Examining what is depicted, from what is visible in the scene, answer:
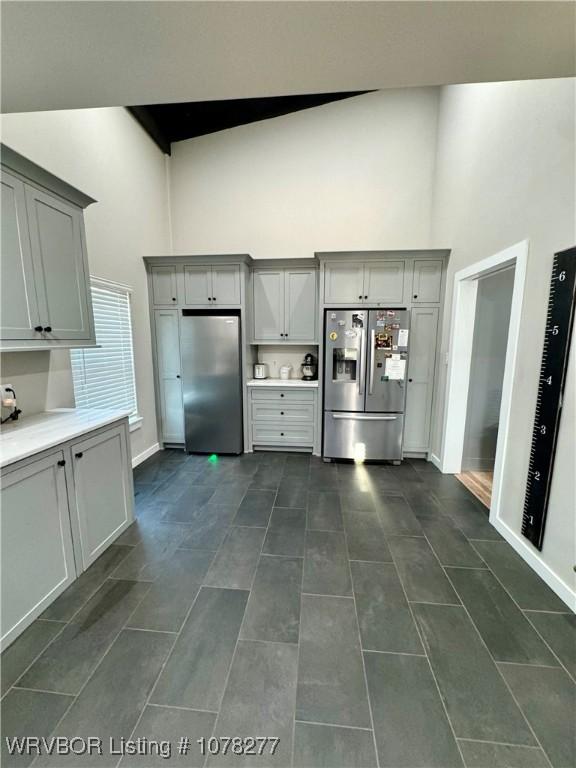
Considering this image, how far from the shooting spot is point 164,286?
3.73 m

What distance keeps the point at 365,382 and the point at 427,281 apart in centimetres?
132

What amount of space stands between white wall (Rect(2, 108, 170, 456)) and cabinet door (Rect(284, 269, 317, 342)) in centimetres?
172

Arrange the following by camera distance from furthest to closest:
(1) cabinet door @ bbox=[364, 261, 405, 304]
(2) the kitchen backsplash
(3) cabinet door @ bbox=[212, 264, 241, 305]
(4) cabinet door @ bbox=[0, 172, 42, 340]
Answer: (2) the kitchen backsplash → (3) cabinet door @ bbox=[212, 264, 241, 305] → (1) cabinet door @ bbox=[364, 261, 405, 304] → (4) cabinet door @ bbox=[0, 172, 42, 340]

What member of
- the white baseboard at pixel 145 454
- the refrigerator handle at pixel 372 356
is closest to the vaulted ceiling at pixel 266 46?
the refrigerator handle at pixel 372 356

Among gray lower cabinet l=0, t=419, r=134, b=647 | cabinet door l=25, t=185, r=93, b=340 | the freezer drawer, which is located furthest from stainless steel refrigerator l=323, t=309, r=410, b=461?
cabinet door l=25, t=185, r=93, b=340

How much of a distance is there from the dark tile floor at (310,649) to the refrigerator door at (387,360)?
1369mm

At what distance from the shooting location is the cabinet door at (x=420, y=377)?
3512 mm

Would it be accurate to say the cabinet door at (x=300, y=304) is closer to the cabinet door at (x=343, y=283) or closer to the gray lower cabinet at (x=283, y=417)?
the cabinet door at (x=343, y=283)

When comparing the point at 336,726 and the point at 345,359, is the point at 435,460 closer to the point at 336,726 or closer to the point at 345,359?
the point at 345,359

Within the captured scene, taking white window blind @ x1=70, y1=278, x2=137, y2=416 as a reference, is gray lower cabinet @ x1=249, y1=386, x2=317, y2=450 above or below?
below

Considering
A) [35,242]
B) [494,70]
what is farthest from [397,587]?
[35,242]

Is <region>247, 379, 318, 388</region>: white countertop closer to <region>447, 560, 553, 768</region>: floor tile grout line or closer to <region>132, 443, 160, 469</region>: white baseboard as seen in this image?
<region>132, 443, 160, 469</region>: white baseboard

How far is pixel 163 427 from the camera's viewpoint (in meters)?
3.99

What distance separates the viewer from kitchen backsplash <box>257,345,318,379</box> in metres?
4.28
